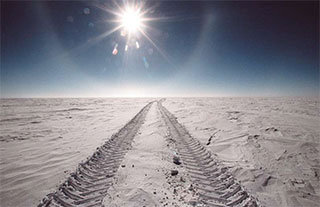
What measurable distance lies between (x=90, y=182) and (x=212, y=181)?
12.6ft

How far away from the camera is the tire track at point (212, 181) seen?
11.1 ft

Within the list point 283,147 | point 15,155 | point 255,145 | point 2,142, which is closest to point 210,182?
point 255,145

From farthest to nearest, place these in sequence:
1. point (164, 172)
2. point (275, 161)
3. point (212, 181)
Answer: point (275, 161) → point (164, 172) → point (212, 181)

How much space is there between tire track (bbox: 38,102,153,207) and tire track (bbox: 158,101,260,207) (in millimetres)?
2742

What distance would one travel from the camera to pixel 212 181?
4.12 metres

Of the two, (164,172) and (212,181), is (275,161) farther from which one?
(164,172)

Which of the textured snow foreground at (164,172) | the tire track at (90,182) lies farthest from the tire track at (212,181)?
the tire track at (90,182)

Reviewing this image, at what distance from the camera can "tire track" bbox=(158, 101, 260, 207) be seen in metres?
3.39

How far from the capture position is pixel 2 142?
25.8ft

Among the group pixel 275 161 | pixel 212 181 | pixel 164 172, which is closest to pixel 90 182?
pixel 164 172

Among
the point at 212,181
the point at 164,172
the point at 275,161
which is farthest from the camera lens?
the point at 275,161

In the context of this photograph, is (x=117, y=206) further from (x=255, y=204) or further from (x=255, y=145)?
(x=255, y=145)

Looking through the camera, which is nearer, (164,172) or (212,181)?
(212,181)

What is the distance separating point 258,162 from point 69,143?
953 centimetres
